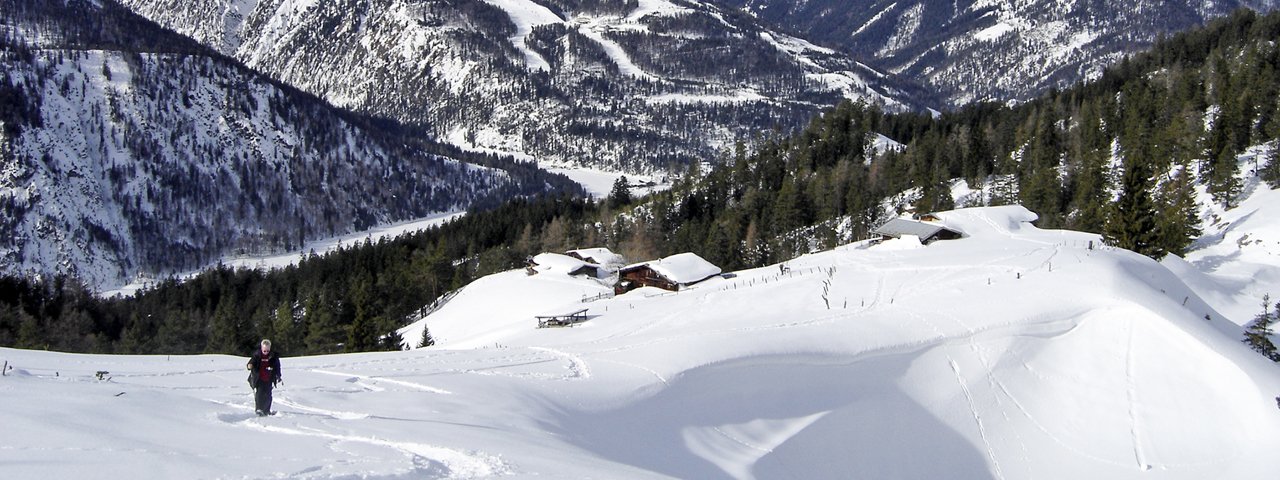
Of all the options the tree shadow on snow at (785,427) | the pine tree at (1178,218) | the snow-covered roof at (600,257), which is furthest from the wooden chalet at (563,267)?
the tree shadow on snow at (785,427)

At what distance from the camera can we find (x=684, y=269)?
78.0 metres

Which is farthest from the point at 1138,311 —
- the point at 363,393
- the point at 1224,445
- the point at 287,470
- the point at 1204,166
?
the point at 1204,166

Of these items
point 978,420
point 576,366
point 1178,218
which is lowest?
point 978,420

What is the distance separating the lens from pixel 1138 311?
112 feet

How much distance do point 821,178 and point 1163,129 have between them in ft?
140

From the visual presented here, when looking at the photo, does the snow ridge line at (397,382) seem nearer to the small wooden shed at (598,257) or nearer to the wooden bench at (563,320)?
the wooden bench at (563,320)

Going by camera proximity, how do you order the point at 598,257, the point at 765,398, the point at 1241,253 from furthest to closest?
the point at 598,257 < the point at 1241,253 < the point at 765,398

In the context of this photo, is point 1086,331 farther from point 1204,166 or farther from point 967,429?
point 1204,166

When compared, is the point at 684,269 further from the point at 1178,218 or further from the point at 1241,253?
the point at 1241,253

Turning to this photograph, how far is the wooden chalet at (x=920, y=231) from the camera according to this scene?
7196 centimetres

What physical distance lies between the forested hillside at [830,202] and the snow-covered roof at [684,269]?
1572 centimetres

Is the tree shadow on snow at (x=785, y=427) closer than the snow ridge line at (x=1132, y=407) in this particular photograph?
Yes

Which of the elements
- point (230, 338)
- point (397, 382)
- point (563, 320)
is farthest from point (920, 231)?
point (397, 382)

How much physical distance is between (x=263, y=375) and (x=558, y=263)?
3074 inches
